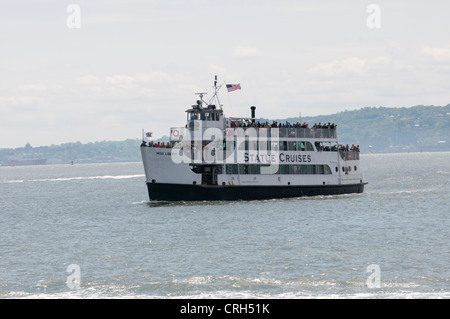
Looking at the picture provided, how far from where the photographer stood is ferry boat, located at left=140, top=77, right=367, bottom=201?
58719 mm

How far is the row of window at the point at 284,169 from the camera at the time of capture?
6045cm

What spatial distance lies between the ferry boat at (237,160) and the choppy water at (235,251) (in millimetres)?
1580

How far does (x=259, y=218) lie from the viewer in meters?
49.5

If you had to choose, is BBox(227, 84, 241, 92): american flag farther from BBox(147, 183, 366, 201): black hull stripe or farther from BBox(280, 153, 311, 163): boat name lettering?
BBox(147, 183, 366, 201): black hull stripe

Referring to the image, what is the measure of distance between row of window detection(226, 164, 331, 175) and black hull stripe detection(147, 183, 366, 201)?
1340mm

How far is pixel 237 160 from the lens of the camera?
60.5 m

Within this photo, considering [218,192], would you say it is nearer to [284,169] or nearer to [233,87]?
[284,169]

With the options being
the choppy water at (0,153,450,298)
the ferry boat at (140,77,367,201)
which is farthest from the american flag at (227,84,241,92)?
the choppy water at (0,153,450,298)

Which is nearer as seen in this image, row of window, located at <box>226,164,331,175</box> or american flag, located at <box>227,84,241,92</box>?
row of window, located at <box>226,164,331,175</box>

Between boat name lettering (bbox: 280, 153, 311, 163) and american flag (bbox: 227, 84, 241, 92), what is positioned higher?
american flag (bbox: 227, 84, 241, 92)

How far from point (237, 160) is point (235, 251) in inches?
978

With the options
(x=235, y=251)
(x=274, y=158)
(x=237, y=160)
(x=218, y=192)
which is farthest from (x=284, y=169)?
(x=235, y=251)
